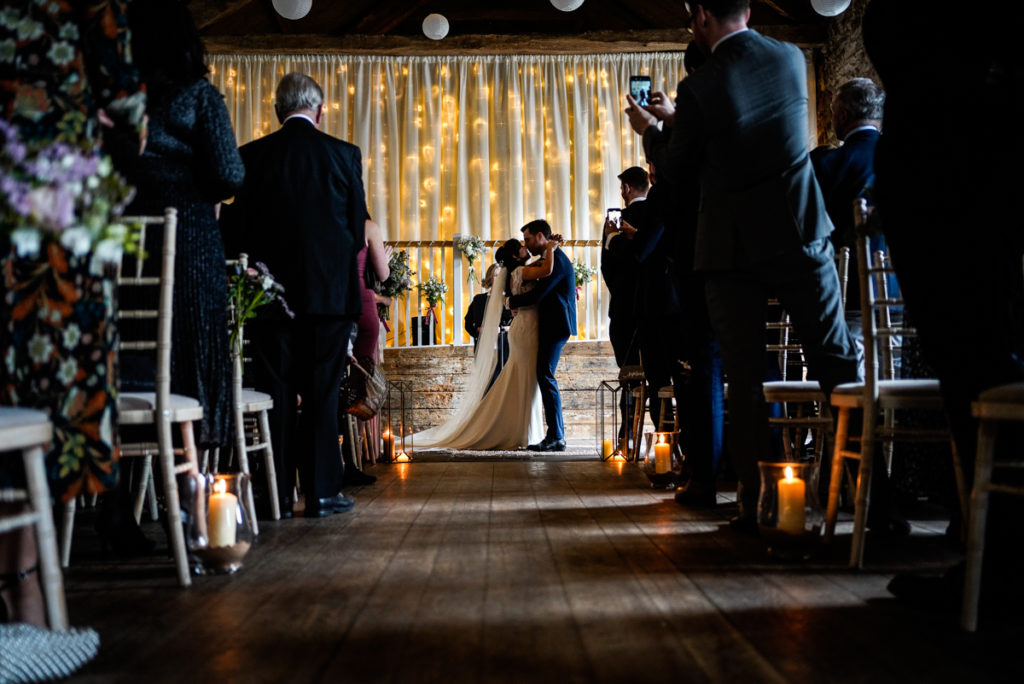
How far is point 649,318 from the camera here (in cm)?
427

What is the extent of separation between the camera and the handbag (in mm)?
4934

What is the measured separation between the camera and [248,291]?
3.18 meters

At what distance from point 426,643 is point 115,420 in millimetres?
741

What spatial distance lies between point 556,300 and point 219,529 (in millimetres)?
4734

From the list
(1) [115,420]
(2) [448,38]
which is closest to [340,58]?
(2) [448,38]

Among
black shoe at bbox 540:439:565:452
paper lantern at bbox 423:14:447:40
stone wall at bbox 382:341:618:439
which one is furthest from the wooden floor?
paper lantern at bbox 423:14:447:40

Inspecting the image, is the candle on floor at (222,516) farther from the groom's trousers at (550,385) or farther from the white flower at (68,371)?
the groom's trousers at (550,385)

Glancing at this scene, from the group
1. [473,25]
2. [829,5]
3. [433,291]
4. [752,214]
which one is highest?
[473,25]

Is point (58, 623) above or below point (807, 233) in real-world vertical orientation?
below

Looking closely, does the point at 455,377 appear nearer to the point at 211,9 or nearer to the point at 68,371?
the point at 211,9

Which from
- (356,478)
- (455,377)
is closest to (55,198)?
(356,478)

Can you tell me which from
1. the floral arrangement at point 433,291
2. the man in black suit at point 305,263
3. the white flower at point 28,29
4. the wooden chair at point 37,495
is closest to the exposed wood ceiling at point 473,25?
the floral arrangement at point 433,291

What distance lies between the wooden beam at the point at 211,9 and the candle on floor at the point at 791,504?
33.5 ft

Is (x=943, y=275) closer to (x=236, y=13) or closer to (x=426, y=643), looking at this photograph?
(x=426, y=643)
